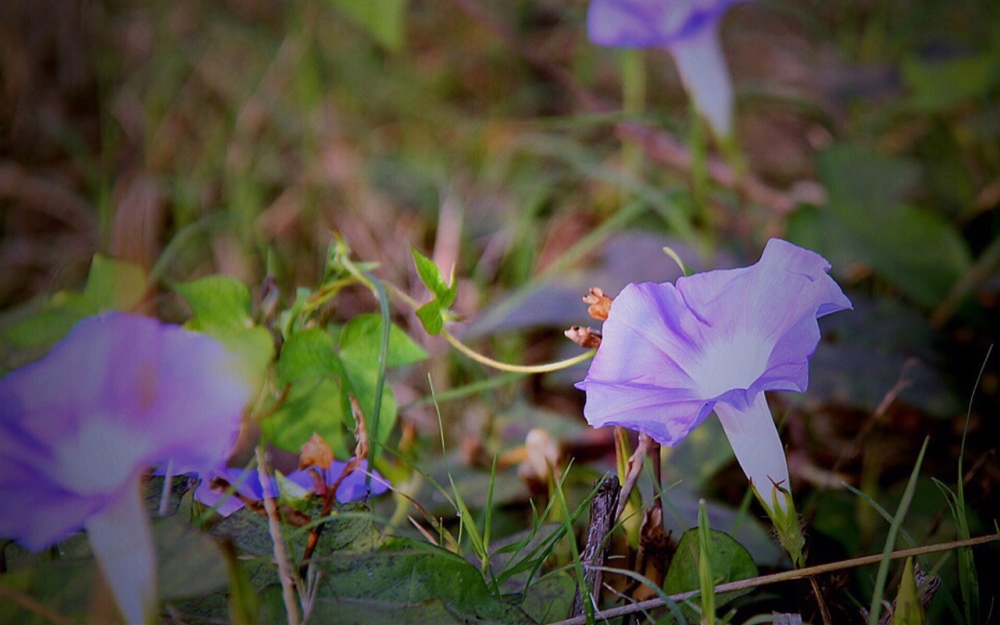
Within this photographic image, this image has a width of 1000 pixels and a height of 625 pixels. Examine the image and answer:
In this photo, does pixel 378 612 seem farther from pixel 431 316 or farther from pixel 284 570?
pixel 431 316

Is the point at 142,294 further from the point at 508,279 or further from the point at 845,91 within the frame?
the point at 845,91

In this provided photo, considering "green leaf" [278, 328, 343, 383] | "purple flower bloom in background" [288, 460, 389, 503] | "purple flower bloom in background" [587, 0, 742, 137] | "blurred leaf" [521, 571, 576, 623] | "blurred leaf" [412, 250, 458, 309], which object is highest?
"purple flower bloom in background" [587, 0, 742, 137]

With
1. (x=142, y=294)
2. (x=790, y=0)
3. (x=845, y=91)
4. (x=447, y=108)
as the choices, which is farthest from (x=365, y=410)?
(x=790, y=0)

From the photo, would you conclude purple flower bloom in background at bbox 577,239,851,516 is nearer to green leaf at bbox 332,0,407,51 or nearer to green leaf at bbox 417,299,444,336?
green leaf at bbox 417,299,444,336

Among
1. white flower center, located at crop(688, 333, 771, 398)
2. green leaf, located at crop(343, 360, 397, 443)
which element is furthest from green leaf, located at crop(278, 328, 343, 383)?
white flower center, located at crop(688, 333, 771, 398)

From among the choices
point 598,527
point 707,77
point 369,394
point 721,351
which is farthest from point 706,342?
point 707,77

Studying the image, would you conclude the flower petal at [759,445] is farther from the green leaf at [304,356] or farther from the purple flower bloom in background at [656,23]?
the purple flower bloom in background at [656,23]
